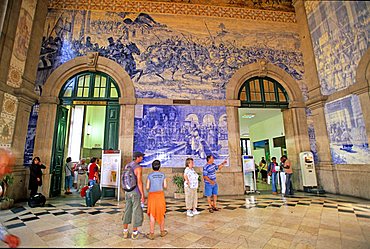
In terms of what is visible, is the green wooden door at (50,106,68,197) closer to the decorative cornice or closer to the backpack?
the decorative cornice

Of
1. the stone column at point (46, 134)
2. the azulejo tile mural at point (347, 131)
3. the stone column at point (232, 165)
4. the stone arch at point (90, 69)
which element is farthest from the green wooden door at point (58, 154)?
the azulejo tile mural at point (347, 131)

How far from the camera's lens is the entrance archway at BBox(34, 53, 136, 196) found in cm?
717

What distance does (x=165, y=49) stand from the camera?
849 cm

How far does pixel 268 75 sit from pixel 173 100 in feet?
15.5

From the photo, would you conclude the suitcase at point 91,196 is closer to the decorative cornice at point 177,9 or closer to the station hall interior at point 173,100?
the station hall interior at point 173,100

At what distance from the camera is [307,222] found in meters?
4.06

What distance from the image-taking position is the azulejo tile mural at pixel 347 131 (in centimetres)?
478

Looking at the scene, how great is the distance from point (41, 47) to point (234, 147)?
9087 mm

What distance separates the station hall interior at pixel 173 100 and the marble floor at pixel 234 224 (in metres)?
0.11

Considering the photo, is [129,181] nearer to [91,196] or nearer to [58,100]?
[91,196]

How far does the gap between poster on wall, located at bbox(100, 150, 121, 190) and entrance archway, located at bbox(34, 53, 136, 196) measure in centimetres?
57

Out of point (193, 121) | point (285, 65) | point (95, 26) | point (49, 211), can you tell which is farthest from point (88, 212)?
point (285, 65)

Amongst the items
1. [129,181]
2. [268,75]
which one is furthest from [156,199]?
[268,75]

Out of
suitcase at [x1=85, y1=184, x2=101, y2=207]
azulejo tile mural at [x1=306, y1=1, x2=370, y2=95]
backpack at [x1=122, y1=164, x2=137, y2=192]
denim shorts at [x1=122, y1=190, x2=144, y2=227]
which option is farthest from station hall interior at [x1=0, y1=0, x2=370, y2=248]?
azulejo tile mural at [x1=306, y1=1, x2=370, y2=95]
